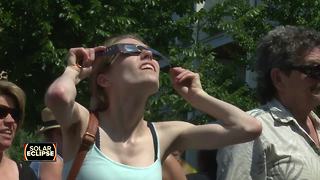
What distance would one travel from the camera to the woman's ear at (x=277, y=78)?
12.9ft

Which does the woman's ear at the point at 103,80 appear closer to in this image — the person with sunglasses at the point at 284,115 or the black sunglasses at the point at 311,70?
the person with sunglasses at the point at 284,115

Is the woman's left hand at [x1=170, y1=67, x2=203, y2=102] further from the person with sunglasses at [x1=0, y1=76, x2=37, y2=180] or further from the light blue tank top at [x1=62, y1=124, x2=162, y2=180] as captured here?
the person with sunglasses at [x1=0, y1=76, x2=37, y2=180]

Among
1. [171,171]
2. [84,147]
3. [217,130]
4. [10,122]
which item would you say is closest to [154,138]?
[217,130]

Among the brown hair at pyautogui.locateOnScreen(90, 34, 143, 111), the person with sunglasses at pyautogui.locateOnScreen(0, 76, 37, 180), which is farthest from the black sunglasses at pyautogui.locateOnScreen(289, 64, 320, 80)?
the person with sunglasses at pyautogui.locateOnScreen(0, 76, 37, 180)

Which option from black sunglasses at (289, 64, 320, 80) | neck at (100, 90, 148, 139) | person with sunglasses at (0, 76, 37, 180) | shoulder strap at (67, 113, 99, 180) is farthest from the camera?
person with sunglasses at (0, 76, 37, 180)

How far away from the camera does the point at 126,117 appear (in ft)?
11.1

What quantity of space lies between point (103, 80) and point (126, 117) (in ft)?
0.68

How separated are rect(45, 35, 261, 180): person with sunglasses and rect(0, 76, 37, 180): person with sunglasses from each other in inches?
39.2

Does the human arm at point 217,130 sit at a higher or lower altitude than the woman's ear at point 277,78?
lower

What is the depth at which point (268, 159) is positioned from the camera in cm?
363

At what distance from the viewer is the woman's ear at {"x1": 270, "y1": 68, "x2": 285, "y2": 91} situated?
393cm

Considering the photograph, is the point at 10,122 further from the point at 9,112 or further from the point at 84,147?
the point at 84,147

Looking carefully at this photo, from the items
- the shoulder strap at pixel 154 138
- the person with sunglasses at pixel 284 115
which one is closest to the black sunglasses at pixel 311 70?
the person with sunglasses at pixel 284 115

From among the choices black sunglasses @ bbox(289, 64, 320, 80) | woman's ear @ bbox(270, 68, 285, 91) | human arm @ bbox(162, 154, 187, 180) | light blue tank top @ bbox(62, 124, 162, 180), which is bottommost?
human arm @ bbox(162, 154, 187, 180)
